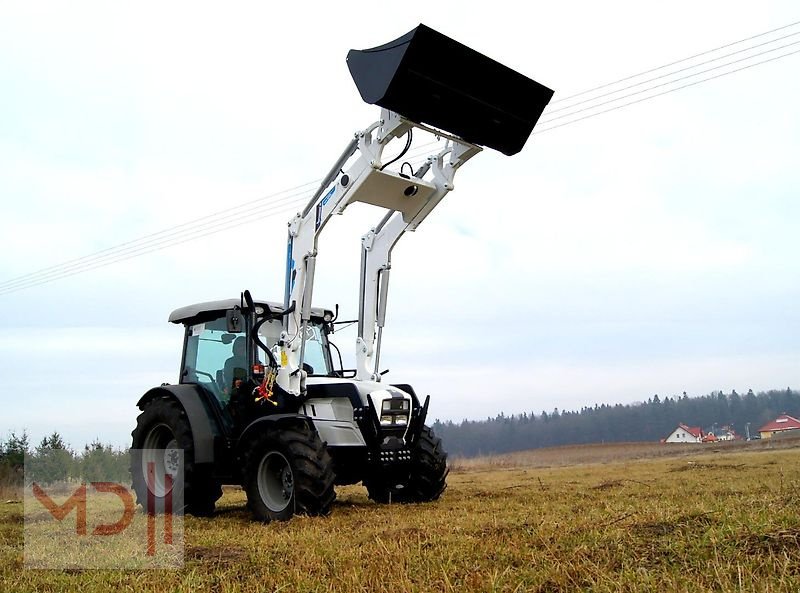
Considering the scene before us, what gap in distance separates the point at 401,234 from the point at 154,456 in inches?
162

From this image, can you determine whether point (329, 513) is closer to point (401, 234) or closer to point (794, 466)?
point (401, 234)

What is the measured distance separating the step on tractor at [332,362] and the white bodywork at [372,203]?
1 cm

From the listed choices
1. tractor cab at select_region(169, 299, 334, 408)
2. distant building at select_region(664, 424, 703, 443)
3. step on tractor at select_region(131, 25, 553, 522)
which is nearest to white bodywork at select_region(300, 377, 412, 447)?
step on tractor at select_region(131, 25, 553, 522)

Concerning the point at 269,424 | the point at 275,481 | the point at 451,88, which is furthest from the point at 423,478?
the point at 451,88

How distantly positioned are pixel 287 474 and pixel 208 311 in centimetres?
271

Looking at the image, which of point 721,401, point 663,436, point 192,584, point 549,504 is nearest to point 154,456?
point 549,504

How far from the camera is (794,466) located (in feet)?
41.8

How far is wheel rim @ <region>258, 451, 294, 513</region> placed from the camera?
7.49 metres

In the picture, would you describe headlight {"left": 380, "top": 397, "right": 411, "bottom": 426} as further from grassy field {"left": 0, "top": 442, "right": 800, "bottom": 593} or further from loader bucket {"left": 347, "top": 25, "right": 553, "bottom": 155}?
loader bucket {"left": 347, "top": 25, "right": 553, "bottom": 155}

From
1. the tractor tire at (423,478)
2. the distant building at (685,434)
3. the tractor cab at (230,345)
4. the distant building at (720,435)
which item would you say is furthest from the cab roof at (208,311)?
the distant building at (685,434)

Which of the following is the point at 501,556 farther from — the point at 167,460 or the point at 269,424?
the point at 167,460

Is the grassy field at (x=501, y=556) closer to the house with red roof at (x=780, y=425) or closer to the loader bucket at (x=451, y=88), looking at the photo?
the loader bucket at (x=451, y=88)

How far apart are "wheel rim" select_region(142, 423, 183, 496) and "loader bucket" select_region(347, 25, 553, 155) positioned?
187 inches

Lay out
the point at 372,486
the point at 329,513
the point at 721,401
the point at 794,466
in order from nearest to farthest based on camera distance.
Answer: the point at 329,513 → the point at 372,486 → the point at 794,466 → the point at 721,401
